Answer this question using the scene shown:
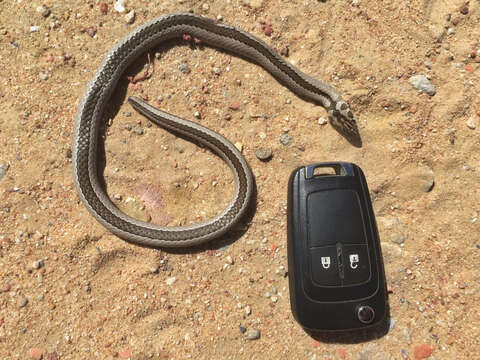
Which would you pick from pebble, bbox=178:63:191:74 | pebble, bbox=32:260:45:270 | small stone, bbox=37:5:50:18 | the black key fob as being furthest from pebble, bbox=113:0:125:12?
pebble, bbox=32:260:45:270

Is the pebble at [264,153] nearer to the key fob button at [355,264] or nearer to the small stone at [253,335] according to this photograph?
the key fob button at [355,264]

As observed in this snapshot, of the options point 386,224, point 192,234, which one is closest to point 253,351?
point 192,234

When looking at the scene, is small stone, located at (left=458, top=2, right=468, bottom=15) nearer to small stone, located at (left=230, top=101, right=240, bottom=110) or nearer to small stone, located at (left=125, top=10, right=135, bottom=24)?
small stone, located at (left=230, top=101, right=240, bottom=110)

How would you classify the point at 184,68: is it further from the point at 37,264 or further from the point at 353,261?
the point at 353,261

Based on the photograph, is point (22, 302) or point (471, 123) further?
point (471, 123)

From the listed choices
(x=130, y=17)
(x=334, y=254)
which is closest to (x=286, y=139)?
(x=334, y=254)

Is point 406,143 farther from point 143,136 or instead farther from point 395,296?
point 143,136
